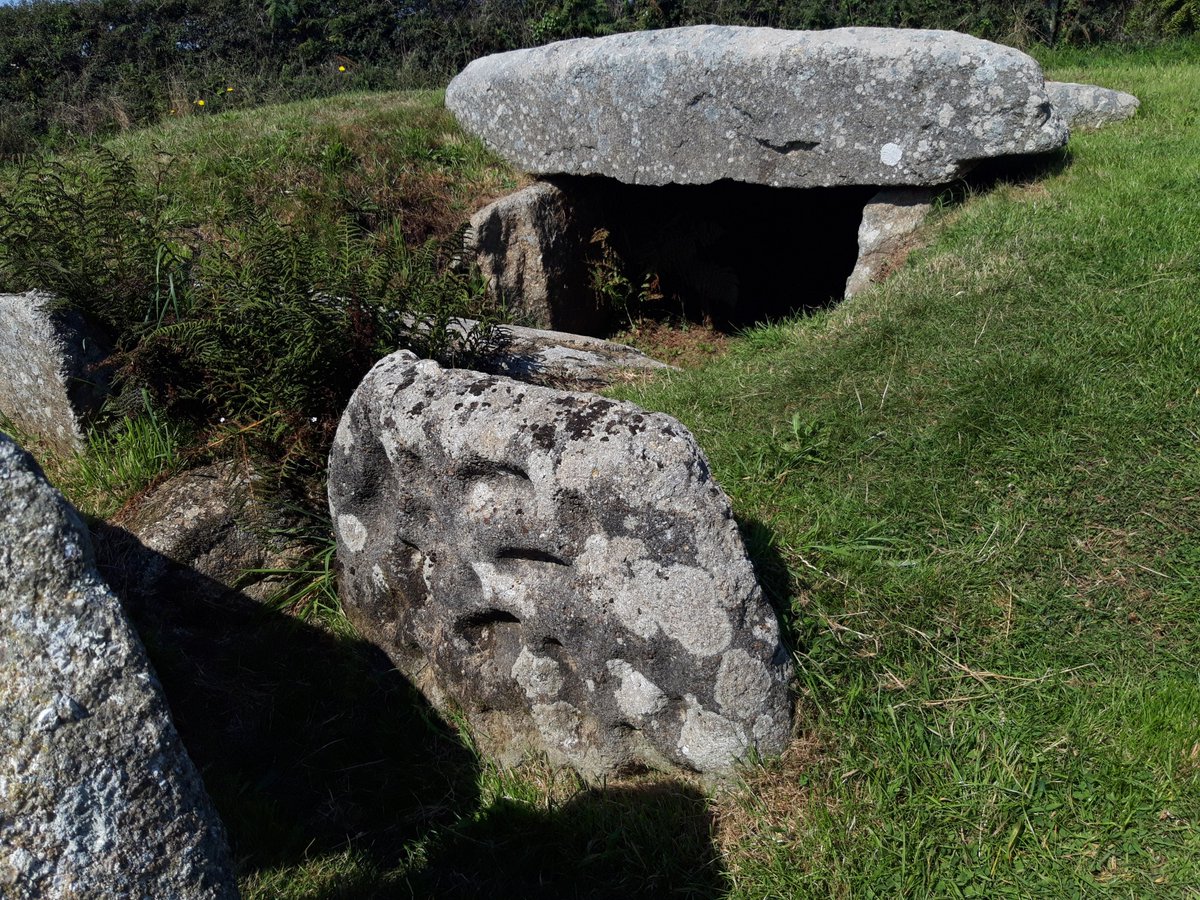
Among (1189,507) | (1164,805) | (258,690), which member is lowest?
(258,690)

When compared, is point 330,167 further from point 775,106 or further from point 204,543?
point 204,543

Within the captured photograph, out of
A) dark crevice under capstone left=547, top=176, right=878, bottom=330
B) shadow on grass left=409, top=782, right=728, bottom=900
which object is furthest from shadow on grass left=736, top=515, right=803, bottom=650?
dark crevice under capstone left=547, top=176, right=878, bottom=330

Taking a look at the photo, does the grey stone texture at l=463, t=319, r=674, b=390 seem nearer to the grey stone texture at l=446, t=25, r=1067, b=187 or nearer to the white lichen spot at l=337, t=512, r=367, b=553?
the white lichen spot at l=337, t=512, r=367, b=553

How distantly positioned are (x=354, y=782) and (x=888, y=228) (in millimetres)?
4814

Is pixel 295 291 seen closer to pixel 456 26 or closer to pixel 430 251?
pixel 430 251

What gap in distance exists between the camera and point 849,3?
36.5 feet

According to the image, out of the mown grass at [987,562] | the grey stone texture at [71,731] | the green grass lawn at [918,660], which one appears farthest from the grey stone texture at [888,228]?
the grey stone texture at [71,731]

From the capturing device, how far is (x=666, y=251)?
8336mm

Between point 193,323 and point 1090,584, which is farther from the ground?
point 193,323

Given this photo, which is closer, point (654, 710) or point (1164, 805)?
point (1164, 805)

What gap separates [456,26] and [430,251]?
8664 mm

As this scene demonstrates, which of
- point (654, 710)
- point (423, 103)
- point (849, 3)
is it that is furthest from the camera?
point (849, 3)

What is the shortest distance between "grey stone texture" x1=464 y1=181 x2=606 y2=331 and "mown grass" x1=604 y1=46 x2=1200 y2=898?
2.60 m

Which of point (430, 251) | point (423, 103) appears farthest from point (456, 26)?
point (430, 251)
